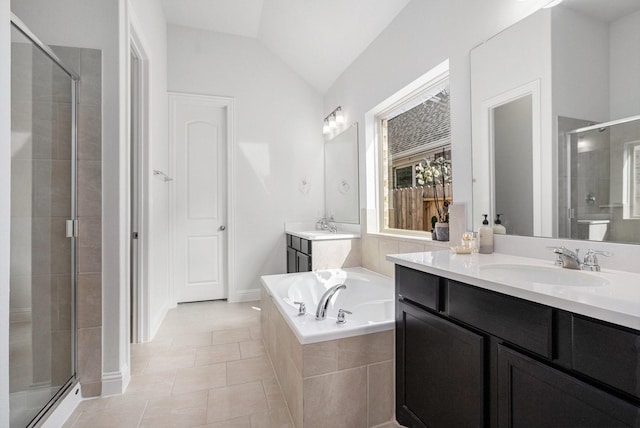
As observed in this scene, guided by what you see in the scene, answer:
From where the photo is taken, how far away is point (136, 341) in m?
2.57

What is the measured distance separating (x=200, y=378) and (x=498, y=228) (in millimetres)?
2035

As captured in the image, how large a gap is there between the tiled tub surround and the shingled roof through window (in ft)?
4.68

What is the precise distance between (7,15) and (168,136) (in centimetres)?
250

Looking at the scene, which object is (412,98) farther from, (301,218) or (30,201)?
(30,201)

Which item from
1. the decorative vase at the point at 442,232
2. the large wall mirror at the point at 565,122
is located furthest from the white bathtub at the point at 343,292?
the large wall mirror at the point at 565,122

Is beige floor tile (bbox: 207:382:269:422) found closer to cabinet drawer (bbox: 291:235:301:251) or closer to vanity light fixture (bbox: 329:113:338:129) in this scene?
cabinet drawer (bbox: 291:235:301:251)

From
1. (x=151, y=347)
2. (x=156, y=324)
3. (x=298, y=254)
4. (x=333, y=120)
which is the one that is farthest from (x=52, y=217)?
Result: (x=333, y=120)

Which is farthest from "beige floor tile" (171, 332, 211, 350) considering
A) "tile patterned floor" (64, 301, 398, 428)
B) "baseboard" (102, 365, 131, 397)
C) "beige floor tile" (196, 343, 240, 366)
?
"baseboard" (102, 365, 131, 397)

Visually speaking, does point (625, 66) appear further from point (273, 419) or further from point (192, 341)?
point (192, 341)

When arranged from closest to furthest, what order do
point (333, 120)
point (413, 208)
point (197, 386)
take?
point (197, 386)
point (413, 208)
point (333, 120)

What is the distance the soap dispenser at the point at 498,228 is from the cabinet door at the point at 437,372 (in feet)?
2.16

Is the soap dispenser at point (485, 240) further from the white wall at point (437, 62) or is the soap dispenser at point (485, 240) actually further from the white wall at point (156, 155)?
the white wall at point (156, 155)

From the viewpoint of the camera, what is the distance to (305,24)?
304 cm

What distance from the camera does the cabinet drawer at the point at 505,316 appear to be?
32.2 inches
